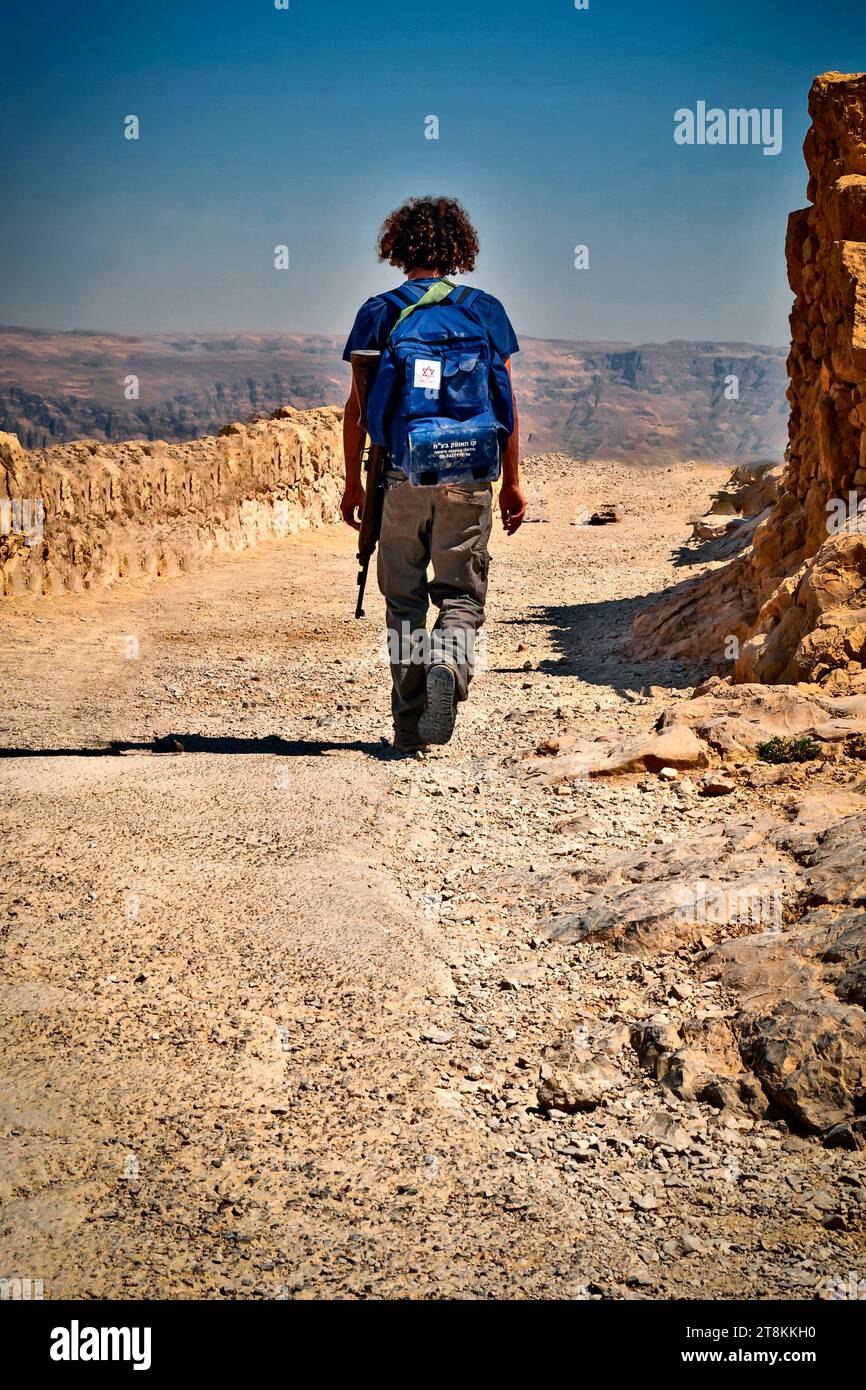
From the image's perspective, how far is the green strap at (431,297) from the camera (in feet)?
15.0

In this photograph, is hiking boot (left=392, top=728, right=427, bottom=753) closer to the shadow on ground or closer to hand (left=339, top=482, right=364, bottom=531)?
hand (left=339, top=482, right=364, bottom=531)

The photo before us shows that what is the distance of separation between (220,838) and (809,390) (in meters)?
5.53

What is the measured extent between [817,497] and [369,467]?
11.7 ft

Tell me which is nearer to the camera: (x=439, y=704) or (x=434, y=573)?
(x=439, y=704)

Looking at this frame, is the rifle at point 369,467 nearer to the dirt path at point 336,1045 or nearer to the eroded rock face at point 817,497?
the dirt path at point 336,1045

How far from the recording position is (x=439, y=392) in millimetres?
4516

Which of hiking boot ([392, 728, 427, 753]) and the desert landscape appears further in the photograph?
hiking boot ([392, 728, 427, 753])

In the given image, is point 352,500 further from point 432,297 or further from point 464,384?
point 432,297

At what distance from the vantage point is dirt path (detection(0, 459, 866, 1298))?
226 cm

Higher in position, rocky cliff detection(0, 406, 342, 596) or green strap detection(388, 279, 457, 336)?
green strap detection(388, 279, 457, 336)

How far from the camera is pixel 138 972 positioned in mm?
3338

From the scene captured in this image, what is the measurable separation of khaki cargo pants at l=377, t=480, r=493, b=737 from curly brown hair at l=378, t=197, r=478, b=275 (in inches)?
37.9

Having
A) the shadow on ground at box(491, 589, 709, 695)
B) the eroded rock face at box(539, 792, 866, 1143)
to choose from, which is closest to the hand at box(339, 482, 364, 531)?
the eroded rock face at box(539, 792, 866, 1143)

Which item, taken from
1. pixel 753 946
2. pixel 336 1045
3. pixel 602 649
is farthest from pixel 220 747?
pixel 602 649
